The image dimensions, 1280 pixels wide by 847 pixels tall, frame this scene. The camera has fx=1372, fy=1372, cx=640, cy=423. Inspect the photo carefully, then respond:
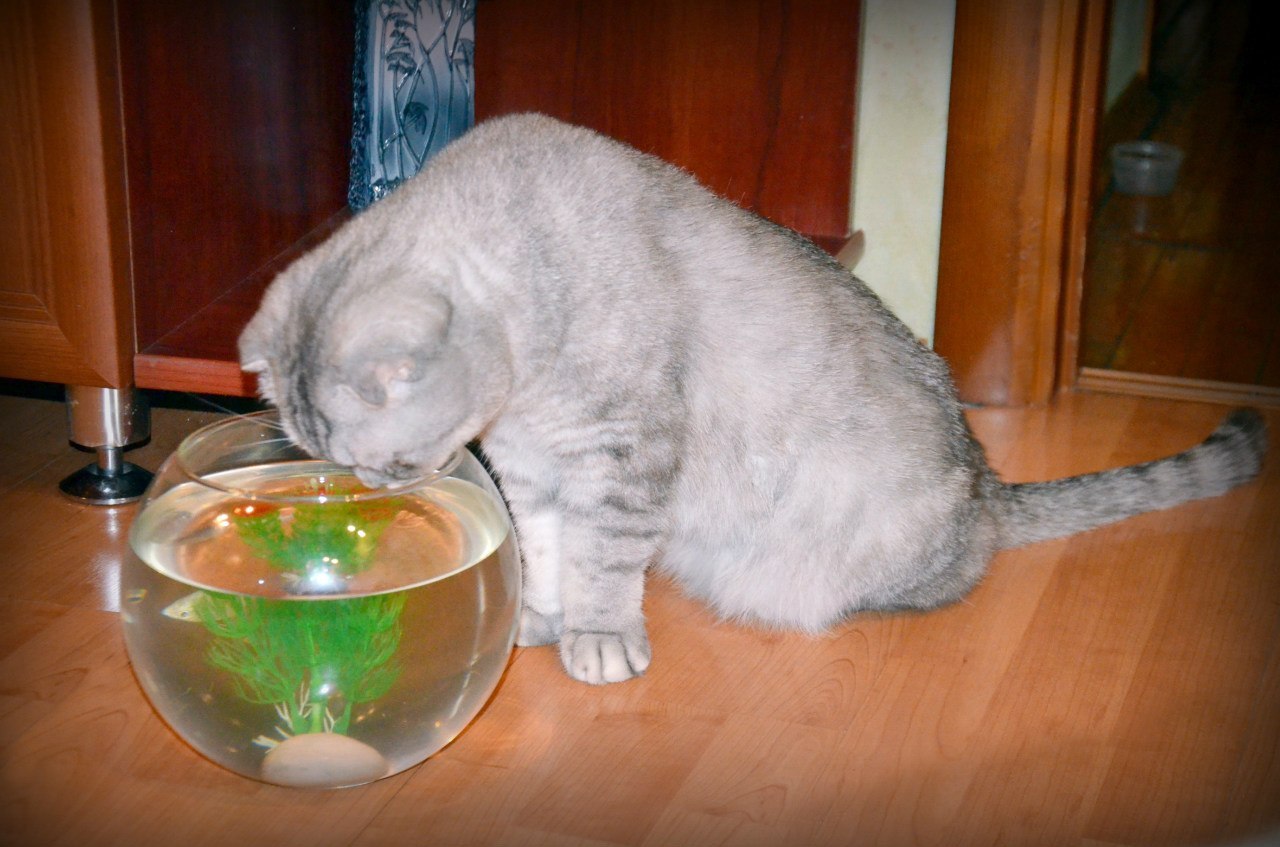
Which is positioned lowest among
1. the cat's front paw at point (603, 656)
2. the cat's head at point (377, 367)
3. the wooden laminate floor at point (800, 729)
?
the wooden laminate floor at point (800, 729)

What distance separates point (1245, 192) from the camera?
4.02 m

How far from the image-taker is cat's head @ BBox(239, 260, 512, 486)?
1.42 metres

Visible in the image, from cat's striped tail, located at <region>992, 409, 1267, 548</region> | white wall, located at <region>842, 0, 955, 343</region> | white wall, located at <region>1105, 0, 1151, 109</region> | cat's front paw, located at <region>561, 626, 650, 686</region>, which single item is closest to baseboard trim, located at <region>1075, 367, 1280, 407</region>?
white wall, located at <region>842, 0, 955, 343</region>

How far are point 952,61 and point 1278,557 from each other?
106 centimetres

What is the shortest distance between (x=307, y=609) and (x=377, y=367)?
261 mm

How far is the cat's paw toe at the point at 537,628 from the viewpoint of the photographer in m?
1.92

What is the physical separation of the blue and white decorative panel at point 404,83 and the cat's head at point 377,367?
109 centimetres

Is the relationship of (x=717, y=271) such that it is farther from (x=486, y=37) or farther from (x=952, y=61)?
(x=486, y=37)

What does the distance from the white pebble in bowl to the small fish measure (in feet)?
0.56

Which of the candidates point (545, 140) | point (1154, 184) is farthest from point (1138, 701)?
point (1154, 184)

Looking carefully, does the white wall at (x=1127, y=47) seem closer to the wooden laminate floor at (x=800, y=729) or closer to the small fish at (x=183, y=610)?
the wooden laminate floor at (x=800, y=729)

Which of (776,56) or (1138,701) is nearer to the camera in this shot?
(1138,701)

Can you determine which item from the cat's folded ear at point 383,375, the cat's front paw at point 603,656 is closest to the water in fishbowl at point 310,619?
the cat's folded ear at point 383,375

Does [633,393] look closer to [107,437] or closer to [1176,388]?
[107,437]
